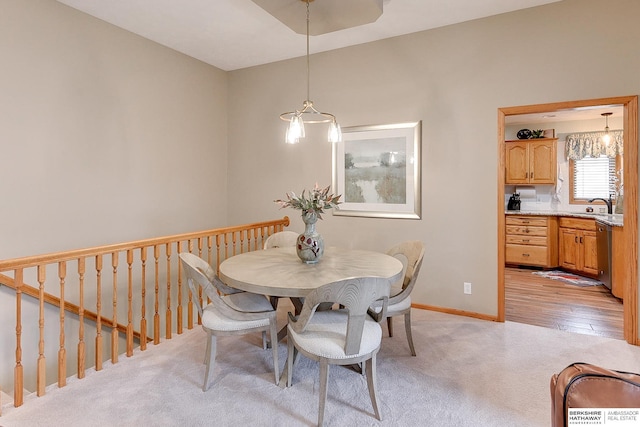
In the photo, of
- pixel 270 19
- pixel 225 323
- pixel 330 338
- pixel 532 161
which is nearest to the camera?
pixel 330 338

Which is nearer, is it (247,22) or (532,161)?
(247,22)

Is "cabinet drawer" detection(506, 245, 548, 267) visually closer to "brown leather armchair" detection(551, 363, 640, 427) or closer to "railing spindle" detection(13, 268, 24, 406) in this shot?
"brown leather armchair" detection(551, 363, 640, 427)

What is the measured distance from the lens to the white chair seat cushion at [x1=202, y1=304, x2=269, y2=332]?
7.17 feet

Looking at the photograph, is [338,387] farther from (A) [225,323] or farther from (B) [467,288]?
(B) [467,288]

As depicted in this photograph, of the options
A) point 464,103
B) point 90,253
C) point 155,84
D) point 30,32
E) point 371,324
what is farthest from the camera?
point 155,84

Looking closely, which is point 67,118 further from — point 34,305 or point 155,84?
point 34,305

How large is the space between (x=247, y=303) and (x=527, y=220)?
206 inches

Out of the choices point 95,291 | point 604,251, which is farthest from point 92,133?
point 604,251

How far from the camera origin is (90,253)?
7.70 feet

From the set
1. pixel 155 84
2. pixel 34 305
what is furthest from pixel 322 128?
pixel 34 305

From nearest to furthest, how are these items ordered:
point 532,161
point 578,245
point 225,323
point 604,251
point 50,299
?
point 225,323
point 50,299
point 604,251
point 578,245
point 532,161

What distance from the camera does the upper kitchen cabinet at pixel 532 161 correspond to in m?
6.04

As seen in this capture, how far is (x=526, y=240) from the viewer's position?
5.78m

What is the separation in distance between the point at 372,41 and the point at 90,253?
11.0 ft
